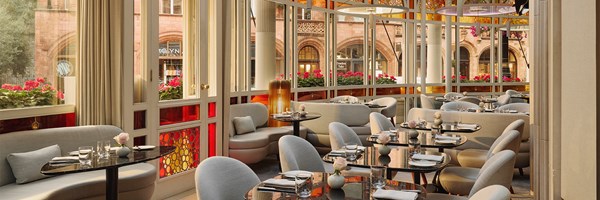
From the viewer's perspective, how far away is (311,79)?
10594 millimetres

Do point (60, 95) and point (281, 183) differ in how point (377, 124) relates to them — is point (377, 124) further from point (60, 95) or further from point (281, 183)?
point (281, 183)

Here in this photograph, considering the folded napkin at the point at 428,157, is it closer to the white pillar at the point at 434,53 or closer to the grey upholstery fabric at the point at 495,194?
the grey upholstery fabric at the point at 495,194

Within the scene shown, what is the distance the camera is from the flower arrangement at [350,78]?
11.6 m

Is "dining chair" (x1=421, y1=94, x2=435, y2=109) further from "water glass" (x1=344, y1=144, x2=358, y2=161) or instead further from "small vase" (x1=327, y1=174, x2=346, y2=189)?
"small vase" (x1=327, y1=174, x2=346, y2=189)

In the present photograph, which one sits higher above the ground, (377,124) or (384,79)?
(384,79)

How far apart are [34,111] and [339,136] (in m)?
2.64

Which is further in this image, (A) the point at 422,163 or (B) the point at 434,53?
(B) the point at 434,53

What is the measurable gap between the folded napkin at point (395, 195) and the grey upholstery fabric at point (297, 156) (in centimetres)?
120

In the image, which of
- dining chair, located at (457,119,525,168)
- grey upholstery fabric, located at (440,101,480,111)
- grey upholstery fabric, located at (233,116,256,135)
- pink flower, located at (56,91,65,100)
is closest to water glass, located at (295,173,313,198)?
dining chair, located at (457,119,525,168)

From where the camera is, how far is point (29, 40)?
4.91 metres

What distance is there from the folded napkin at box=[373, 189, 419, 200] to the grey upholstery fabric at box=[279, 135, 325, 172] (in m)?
1.20

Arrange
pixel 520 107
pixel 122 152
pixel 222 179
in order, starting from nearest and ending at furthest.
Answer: pixel 222 179 < pixel 122 152 < pixel 520 107

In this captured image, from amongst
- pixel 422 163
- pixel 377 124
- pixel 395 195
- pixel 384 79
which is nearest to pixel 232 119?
pixel 377 124

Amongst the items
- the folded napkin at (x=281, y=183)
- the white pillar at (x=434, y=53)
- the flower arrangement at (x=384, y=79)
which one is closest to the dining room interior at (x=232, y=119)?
the folded napkin at (x=281, y=183)
